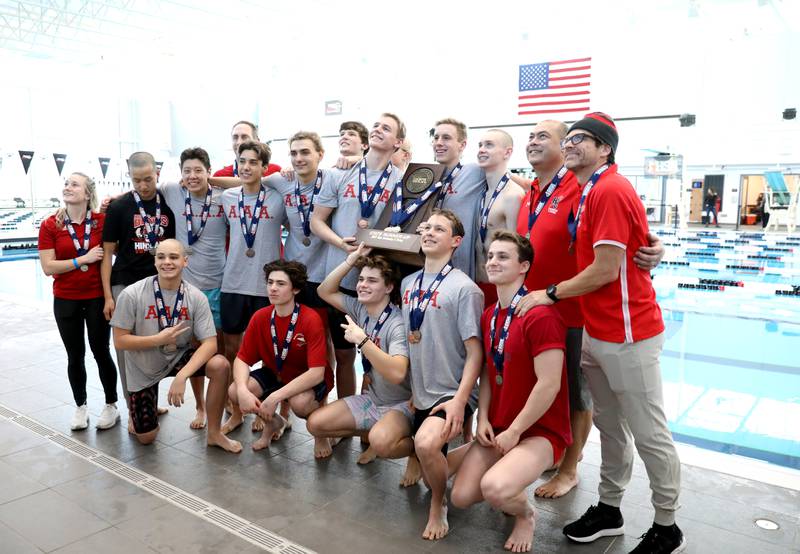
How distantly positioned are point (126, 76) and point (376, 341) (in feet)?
76.6

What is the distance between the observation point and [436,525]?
277 cm

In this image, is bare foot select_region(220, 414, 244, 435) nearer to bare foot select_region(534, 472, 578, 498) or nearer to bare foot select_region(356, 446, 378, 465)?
bare foot select_region(356, 446, 378, 465)

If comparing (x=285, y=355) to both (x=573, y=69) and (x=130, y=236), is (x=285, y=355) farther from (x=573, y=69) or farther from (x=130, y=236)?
(x=573, y=69)

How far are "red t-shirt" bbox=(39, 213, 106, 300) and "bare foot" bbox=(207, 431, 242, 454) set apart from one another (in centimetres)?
125

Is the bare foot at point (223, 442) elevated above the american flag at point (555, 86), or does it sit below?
below

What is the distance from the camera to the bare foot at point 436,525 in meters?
2.74

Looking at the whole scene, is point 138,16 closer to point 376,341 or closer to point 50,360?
point 50,360

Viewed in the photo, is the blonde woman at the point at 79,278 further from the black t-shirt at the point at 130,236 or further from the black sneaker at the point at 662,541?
the black sneaker at the point at 662,541

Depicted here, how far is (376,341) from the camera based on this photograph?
3.23 meters

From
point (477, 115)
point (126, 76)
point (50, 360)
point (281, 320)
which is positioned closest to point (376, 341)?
point (281, 320)

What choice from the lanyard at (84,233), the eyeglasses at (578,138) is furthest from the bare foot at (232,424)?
the eyeglasses at (578,138)

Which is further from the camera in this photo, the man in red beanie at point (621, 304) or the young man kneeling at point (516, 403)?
the young man kneeling at point (516, 403)

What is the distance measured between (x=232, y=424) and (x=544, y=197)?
2558mm

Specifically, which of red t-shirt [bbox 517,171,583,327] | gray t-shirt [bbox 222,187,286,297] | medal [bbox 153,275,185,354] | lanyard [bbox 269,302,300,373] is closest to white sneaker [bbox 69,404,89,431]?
medal [bbox 153,275,185,354]
